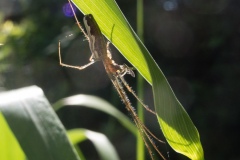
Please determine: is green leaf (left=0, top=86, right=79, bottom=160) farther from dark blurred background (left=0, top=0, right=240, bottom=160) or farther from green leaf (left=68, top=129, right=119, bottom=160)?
dark blurred background (left=0, top=0, right=240, bottom=160)

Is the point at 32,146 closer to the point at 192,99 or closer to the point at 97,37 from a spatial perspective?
the point at 97,37

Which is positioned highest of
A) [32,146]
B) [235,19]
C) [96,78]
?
[96,78]

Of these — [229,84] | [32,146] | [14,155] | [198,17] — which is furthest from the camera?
[198,17]

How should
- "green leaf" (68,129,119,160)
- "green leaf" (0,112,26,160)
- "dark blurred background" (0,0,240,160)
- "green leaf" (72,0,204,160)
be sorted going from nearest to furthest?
"green leaf" (72,0,204,160) → "green leaf" (0,112,26,160) → "green leaf" (68,129,119,160) → "dark blurred background" (0,0,240,160)

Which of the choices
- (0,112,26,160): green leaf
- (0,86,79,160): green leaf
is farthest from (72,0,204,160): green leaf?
(0,112,26,160): green leaf

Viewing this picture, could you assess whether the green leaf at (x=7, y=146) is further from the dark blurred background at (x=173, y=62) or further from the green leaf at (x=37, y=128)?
the dark blurred background at (x=173, y=62)

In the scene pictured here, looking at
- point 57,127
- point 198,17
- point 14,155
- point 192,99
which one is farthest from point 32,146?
point 198,17
